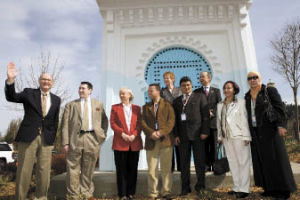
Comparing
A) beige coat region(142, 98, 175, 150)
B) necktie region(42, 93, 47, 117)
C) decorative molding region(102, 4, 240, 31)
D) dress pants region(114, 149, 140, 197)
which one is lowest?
dress pants region(114, 149, 140, 197)

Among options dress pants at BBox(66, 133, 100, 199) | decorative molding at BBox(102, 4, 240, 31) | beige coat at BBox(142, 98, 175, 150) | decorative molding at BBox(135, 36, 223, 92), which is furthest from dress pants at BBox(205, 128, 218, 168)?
decorative molding at BBox(102, 4, 240, 31)

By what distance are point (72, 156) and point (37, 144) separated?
0.54 meters

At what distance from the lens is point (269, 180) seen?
3.32 meters

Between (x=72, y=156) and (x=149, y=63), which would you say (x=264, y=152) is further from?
(x=149, y=63)

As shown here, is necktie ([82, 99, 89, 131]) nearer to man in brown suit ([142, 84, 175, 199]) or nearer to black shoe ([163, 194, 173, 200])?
man in brown suit ([142, 84, 175, 199])

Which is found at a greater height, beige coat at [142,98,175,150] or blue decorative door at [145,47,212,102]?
blue decorative door at [145,47,212,102]

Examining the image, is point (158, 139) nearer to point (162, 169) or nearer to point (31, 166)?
point (162, 169)

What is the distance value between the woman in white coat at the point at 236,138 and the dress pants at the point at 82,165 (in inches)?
83.2

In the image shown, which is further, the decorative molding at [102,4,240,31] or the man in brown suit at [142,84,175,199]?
the decorative molding at [102,4,240,31]

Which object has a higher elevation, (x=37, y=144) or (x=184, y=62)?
(x=184, y=62)

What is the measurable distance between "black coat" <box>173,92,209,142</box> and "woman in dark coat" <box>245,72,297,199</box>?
713 millimetres

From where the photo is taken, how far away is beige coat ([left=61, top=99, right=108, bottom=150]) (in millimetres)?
3498

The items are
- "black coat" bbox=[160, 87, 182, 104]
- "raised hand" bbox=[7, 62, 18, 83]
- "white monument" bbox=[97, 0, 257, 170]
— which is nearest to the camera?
"raised hand" bbox=[7, 62, 18, 83]

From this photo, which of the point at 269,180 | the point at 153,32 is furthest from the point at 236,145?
the point at 153,32
